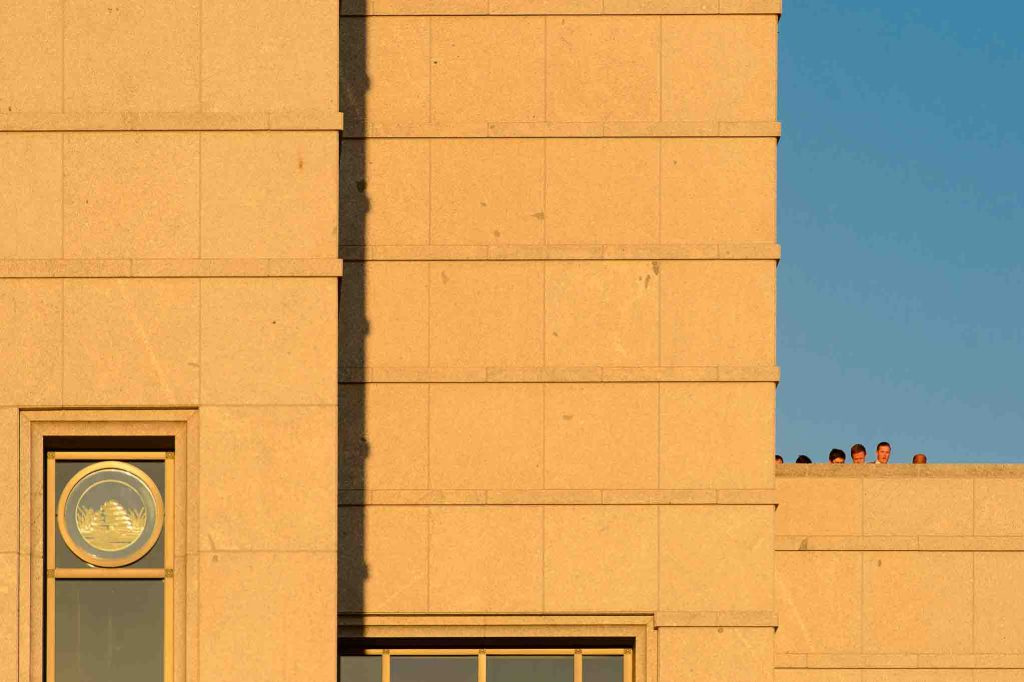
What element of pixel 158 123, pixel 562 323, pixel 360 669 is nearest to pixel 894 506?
pixel 562 323

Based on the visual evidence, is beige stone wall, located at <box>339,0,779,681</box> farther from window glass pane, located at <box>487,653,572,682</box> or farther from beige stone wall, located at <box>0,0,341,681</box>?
beige stone wall, located at <box>0,0,341,681</box>

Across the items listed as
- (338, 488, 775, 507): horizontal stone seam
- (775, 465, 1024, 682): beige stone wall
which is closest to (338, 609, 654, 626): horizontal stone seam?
(338, 488, 775, 507): horizontal stone seam

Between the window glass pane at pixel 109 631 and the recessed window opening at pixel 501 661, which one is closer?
the window glass pane at pixel 109 631

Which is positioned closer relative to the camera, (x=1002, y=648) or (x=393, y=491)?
(x=393, y=491)

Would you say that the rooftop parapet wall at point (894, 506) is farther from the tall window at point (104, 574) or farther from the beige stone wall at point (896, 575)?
the tall window at point (104, 574)

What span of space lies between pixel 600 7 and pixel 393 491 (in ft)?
21.4

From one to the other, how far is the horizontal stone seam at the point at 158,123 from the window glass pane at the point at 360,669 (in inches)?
261

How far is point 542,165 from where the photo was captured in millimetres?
21750

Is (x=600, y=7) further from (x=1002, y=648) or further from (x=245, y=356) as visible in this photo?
(x=1002, y=648)

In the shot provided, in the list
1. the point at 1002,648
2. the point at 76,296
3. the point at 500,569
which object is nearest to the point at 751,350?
the point at 500,569

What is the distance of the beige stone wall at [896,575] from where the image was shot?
2305 centimetres

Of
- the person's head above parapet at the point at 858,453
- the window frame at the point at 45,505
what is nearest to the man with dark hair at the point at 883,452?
the person's head above parapet at the point at 858,453

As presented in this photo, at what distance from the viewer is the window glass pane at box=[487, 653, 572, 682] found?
845 inches

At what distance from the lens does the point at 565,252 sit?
21531 millimetres
